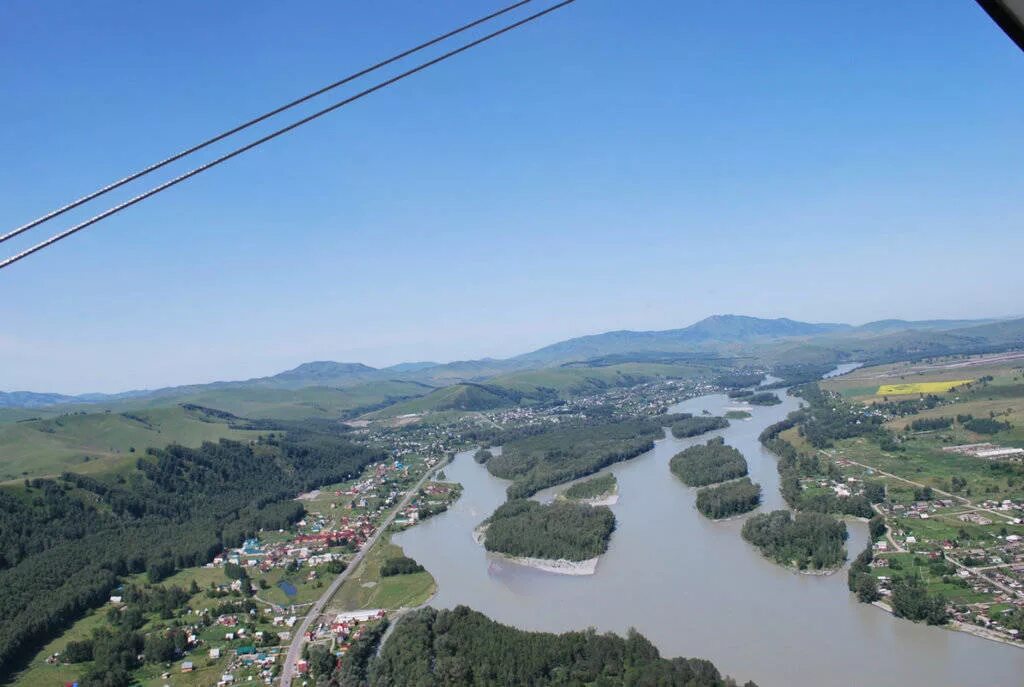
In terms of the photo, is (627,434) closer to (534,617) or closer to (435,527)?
(435,527)

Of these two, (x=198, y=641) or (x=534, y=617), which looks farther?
(x=198, y=641)

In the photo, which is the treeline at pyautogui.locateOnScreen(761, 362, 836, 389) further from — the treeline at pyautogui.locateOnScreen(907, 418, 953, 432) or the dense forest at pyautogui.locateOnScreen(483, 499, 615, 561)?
the dense forest at pyautogui.locateOnScreen(483, 499, 615, 561)

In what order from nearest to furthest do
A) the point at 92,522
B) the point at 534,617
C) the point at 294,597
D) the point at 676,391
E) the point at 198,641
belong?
the point at 534,617, the point at 198,641, the point at 294,597, the point at 92,522, the point at 676,391

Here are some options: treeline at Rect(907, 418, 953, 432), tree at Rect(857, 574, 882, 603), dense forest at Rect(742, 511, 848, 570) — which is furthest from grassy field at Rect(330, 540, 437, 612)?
treeline at Rect(907, 418, 953, 432)

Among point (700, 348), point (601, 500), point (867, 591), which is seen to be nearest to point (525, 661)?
point (867, 591)

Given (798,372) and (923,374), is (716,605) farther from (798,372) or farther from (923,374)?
(798,372)

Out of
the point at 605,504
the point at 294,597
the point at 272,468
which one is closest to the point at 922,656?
the point at 605,504
